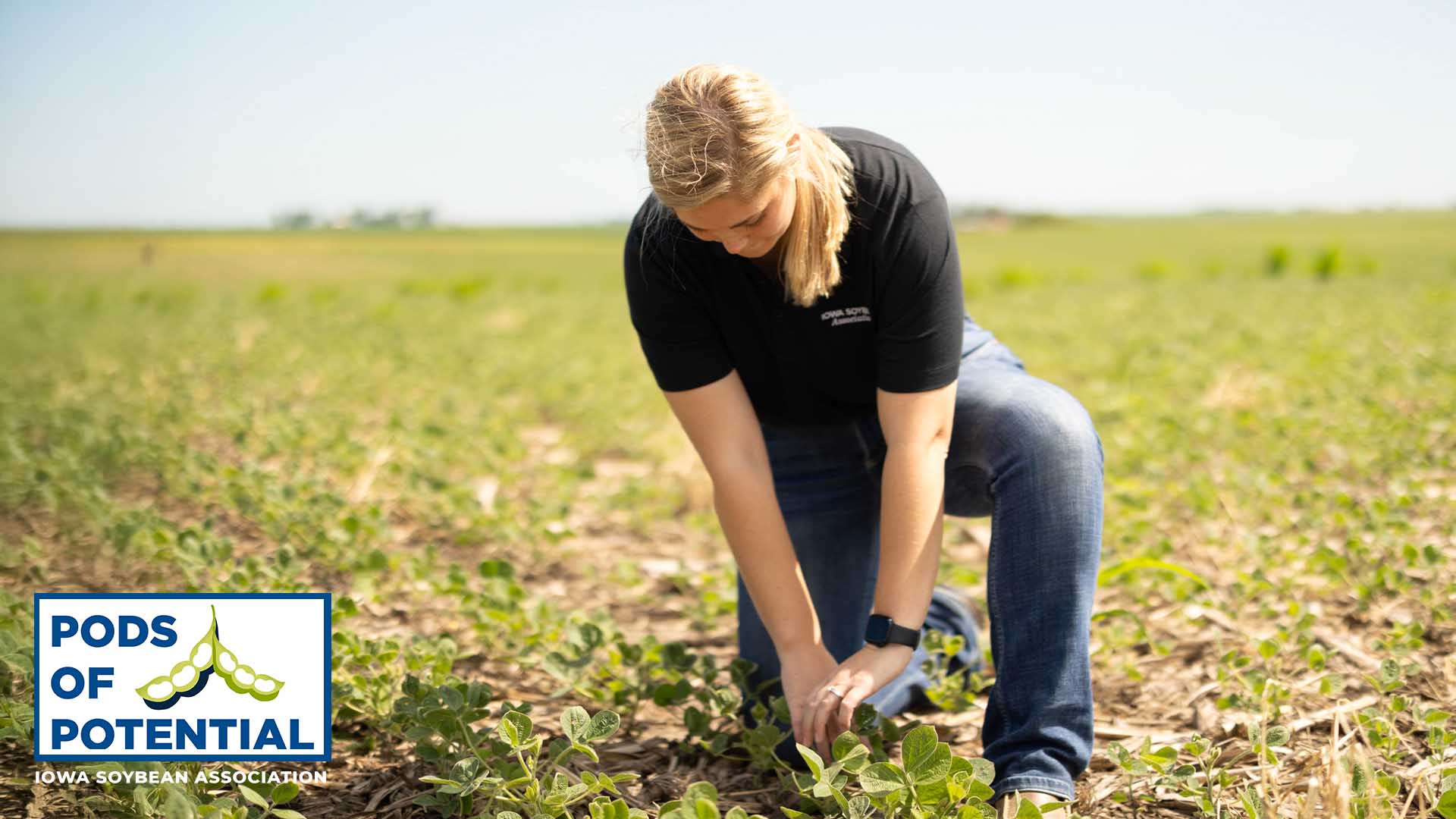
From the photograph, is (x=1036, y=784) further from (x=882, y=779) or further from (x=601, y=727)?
(x=601, y=727)

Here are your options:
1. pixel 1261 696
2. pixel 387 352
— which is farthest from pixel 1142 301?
pixel 1261 696

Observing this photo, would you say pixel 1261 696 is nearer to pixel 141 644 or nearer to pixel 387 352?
pixel 141 644

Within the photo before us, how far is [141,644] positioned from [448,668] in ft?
1.88

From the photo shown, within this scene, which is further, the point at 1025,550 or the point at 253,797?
the point at 1025,550

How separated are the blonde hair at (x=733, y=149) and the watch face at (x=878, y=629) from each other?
2.20ft

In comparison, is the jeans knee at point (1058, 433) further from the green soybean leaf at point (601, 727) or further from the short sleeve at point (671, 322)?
the green soybean leaf at point (601, 727)

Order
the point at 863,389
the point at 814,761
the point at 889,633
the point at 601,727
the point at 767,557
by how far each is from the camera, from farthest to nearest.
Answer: the point at 863,389
the point at 767,557
the point at 889,633
the point at 601,727
the point at 814,761

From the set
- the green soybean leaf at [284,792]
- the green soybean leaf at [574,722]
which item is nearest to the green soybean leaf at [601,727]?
the green soybean leaf at [574,722]

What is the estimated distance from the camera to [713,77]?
5.90 feet

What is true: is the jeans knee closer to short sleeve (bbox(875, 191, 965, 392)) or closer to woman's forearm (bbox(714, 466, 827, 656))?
short sleeve (bbox(875, 191, 965, 392))

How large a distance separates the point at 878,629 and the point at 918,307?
1.85 feet

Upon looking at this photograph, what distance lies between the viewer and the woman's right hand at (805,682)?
6.24 ft

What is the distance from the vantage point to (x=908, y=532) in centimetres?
194

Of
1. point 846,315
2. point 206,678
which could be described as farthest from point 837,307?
point 206,678
